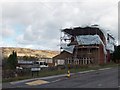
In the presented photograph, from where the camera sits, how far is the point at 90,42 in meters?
71.8

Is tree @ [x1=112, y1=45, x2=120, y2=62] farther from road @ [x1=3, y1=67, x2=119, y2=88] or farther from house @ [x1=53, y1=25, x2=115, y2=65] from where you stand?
road @ [x1=3, y1=67, x2=119, y2=88]

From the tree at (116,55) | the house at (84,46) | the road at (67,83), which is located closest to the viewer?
the road at (67,83)

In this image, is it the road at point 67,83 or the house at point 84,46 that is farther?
the house at point 84,46

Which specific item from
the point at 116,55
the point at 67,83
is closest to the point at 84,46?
the point at 116,55

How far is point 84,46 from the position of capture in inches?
2849

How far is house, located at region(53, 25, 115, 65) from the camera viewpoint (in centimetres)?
7175

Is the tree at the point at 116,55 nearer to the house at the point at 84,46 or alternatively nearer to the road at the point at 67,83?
the house at the point at 84,46

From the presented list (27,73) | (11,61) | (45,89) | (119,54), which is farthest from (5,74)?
(119,54)

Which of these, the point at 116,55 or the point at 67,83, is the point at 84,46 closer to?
the point at 116,55

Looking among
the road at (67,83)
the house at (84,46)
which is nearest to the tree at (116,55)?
the house at (84,46)

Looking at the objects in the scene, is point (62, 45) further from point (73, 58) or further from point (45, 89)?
point (45, 89)

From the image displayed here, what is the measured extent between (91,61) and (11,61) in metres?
29.5

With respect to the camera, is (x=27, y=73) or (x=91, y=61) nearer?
(x=27, y=73)

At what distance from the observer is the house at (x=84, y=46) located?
7175 cm
